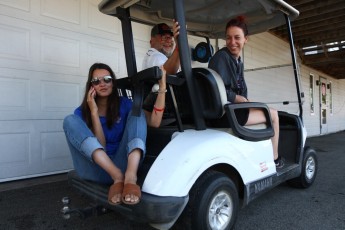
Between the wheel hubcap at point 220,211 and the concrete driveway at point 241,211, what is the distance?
239 mm

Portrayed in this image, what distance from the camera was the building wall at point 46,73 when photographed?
3.39m

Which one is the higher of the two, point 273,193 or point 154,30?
point 154,30

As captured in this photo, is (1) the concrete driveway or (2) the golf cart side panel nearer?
(2) the golf cart side panel

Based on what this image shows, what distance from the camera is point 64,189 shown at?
10.9 feet

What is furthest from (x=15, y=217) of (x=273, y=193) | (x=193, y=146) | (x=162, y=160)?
(x=273, y=193)

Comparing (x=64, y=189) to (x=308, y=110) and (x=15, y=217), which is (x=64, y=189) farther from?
(x=308, y=110)

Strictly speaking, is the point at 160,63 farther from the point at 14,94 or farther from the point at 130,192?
the point at 14,94

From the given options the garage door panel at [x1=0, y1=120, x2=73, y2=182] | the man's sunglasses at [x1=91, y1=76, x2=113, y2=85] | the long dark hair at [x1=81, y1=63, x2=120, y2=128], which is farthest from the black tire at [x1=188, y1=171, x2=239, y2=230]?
the garage door panel at [x1=0, y1=120, x2=73, y2=182]

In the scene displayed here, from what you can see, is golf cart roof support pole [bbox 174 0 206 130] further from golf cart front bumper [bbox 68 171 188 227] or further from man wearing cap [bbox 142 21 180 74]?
golf cart front bumper [bbox 68 171 188 227]

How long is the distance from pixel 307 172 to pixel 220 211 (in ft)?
6.06

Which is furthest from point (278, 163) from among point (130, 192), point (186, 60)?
point (130, 192)

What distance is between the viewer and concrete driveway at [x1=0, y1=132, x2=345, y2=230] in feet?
7.72

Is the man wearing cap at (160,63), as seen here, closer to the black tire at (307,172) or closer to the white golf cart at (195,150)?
the white golf cart at (195,150)

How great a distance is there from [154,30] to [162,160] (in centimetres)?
132
